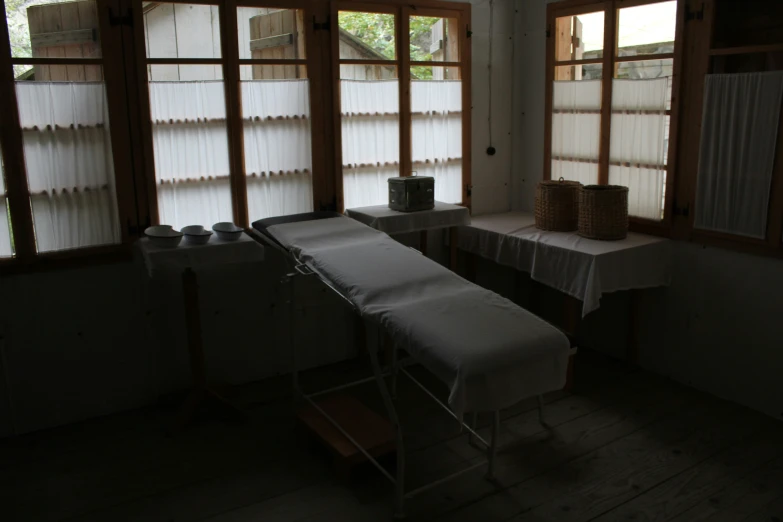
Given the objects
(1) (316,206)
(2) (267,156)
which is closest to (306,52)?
(2) (267,156)

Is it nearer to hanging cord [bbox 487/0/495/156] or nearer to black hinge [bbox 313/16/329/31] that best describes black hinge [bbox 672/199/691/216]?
hanging cord [bbox 487/0/495/156]

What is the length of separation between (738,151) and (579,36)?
4.81ft

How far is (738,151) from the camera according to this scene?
3699 millimetres

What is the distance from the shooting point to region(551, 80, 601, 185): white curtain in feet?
14.7

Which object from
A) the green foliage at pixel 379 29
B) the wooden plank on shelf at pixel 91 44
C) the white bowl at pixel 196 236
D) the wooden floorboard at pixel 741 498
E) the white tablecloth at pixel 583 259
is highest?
the green foliage at pixel 379 29

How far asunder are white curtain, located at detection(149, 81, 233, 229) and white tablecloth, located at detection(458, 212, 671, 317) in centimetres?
186

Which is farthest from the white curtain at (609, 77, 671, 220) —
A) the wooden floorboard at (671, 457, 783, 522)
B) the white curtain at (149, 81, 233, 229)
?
the white curtain at (149, 81, 233, 229)

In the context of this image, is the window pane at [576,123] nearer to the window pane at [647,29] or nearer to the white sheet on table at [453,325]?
the window pane at [647,29]

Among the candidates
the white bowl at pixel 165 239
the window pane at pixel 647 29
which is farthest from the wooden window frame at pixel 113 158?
the window pane at pixel 647 29

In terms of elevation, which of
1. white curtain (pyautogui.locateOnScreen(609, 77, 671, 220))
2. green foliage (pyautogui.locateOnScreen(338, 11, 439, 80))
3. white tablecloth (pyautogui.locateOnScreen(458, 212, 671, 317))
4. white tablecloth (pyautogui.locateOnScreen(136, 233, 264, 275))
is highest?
green foliage (pyautogui.locateOnScreen(338, 11, 439, 80))

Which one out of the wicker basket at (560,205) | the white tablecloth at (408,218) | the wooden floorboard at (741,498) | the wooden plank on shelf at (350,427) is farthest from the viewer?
the wicker basket at (560,205)

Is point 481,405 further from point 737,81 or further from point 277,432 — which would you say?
point 737,81

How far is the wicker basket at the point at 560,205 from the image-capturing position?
14.2ft

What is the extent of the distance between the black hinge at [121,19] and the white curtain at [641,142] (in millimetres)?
2978
